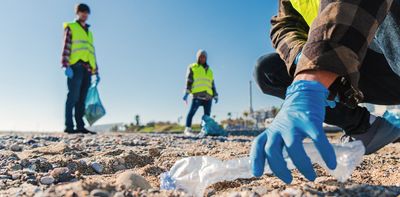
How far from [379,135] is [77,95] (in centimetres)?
532

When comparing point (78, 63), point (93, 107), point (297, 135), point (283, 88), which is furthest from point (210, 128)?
point (297, 135)

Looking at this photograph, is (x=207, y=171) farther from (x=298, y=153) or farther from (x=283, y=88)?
(x=283, y=88)

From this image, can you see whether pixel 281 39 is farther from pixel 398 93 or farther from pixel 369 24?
pixel 398 93

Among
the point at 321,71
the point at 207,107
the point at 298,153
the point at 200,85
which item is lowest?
the point at 298,153

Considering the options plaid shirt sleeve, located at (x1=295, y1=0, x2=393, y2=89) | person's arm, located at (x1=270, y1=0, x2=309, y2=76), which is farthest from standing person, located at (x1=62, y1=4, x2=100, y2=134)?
plaid shirt sleeve, located at (x1=295, y1=0, x2=393, y2=89)

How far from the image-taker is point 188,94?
30.7 feet

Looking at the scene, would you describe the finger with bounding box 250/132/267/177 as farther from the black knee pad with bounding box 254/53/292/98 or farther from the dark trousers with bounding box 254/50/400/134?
the black knee pad with bounding box 254/53/292/98

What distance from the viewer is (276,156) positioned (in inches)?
51.1

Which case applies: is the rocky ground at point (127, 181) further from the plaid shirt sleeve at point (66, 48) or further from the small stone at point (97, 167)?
the plaid shirt sleeve at point (66, 48)

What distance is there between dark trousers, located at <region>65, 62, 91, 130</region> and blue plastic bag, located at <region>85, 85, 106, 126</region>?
1.42 feet

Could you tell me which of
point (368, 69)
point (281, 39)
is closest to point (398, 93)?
point (368, 69)

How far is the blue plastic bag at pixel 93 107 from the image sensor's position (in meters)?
7.73

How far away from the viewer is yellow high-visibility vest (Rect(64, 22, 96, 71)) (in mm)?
7008

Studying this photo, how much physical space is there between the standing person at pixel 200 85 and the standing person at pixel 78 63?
2.38 metres
